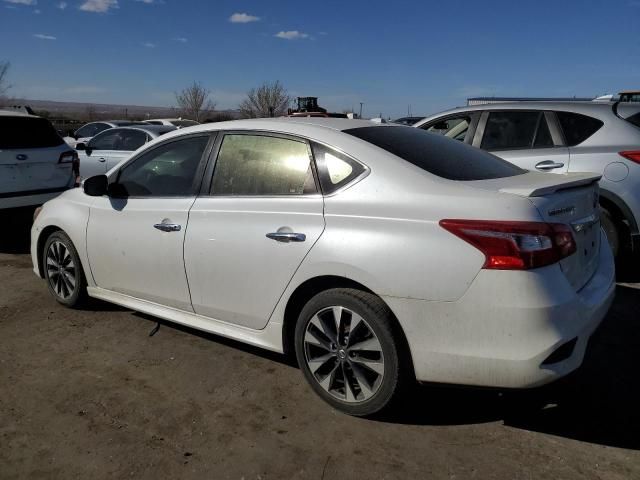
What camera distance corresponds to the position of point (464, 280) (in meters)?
2.54

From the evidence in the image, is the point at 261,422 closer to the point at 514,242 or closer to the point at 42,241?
the point at 514,242

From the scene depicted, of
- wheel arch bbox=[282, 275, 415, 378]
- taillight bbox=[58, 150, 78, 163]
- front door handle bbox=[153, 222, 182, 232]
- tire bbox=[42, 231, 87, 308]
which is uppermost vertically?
front door handle bbox=[153, 222, 182, 232]

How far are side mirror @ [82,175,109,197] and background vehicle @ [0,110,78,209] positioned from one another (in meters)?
3.50

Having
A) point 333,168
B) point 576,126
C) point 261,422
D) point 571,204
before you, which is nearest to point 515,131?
point 576,126

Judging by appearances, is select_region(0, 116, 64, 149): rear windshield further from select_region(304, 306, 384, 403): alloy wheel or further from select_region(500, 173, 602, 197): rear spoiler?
select_region(500, 173, 602, 197): rear spoiler

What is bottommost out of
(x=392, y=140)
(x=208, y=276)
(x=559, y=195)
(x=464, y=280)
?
(x=208, y=276)

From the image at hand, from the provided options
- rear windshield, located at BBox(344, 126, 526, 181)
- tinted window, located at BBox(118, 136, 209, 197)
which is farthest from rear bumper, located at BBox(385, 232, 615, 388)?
tinted window, located at BBox(118, 136, 209, 197)

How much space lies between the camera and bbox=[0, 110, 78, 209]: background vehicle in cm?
702

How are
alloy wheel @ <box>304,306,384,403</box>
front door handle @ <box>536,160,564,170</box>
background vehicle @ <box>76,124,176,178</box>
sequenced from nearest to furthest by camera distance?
alloy wheel @ <box>304,306,384,403</box>, front door handle @ <box>536,160,564,170</box>, background vehicle @ <box>76,124,176,178</box>

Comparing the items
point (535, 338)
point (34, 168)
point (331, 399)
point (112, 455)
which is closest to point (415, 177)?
point (535, 338)

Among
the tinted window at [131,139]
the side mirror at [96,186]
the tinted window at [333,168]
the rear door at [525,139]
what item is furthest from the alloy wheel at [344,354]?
the tinted window at [131,139]

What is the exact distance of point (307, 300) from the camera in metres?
3.14

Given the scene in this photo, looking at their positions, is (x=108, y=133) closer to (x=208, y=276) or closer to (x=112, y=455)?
(x=208, y=276)

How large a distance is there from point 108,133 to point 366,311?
9.31 metres
